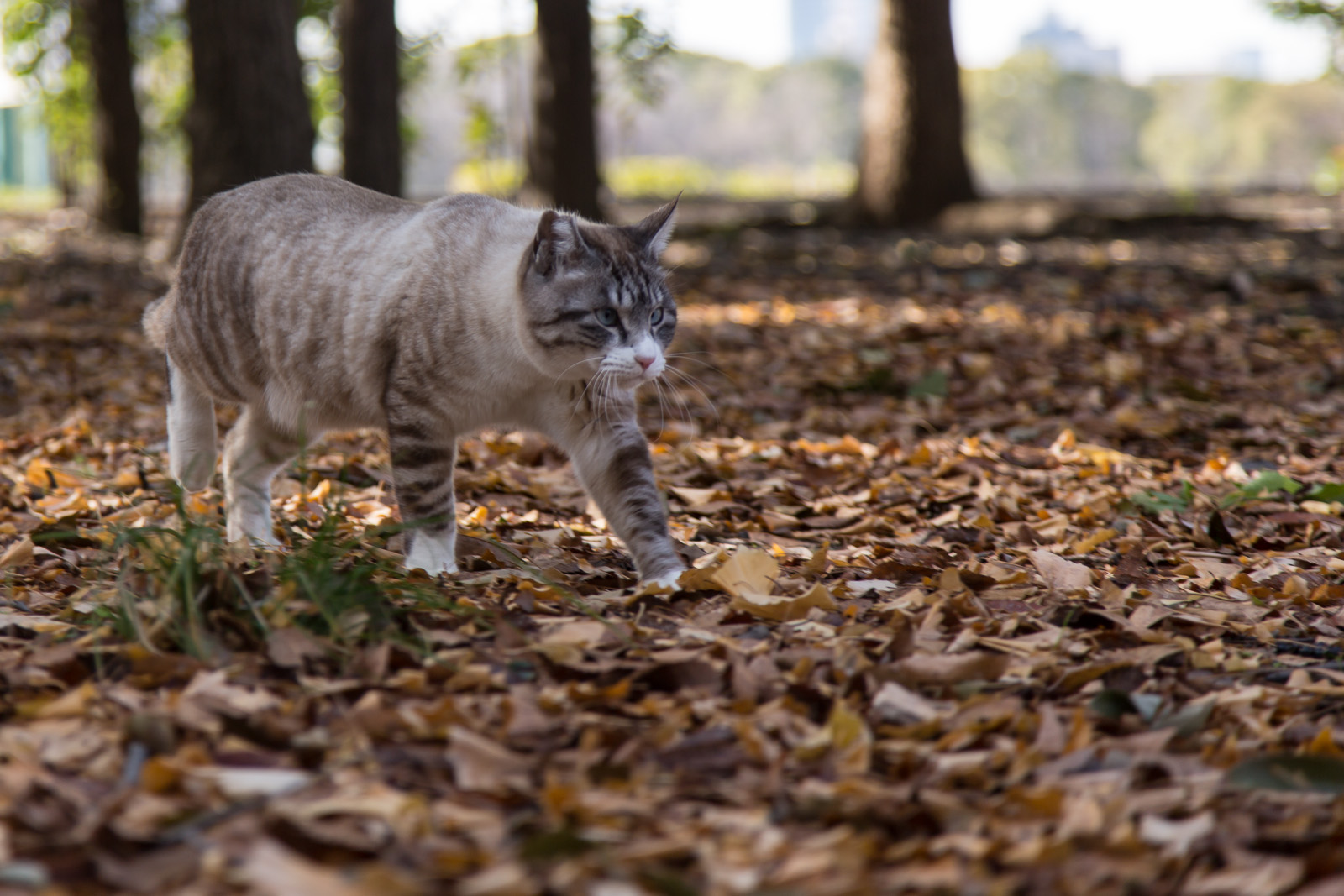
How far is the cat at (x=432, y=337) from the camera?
367 cm

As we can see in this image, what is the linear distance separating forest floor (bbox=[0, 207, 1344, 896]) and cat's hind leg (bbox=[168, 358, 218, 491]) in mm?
208

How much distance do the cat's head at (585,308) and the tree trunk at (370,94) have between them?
7688 mm

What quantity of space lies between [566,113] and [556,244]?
8.16 metres

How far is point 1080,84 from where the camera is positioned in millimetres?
51531

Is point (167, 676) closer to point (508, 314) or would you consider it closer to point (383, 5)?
point (508, 314)

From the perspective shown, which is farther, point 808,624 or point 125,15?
point 125,15

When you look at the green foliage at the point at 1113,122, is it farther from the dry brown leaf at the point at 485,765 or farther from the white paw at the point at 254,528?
the dry brown leaf at the point at 485,765

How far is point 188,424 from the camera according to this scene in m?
4.49

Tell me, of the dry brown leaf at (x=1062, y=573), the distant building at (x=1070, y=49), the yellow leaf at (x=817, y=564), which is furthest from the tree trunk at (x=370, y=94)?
the distant building at (x=1070, y=49)

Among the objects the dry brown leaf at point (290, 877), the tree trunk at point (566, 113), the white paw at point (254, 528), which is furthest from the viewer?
the tree trunk at point (566, 113)

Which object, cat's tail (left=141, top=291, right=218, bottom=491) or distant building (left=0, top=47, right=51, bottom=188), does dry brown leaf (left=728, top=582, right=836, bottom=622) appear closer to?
cat's tail (left=141, top=291, right=218, bottom=491)

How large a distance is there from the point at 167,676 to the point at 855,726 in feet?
4.83

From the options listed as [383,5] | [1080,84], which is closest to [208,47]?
[383,5]

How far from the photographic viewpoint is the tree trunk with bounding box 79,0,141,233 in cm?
1479
